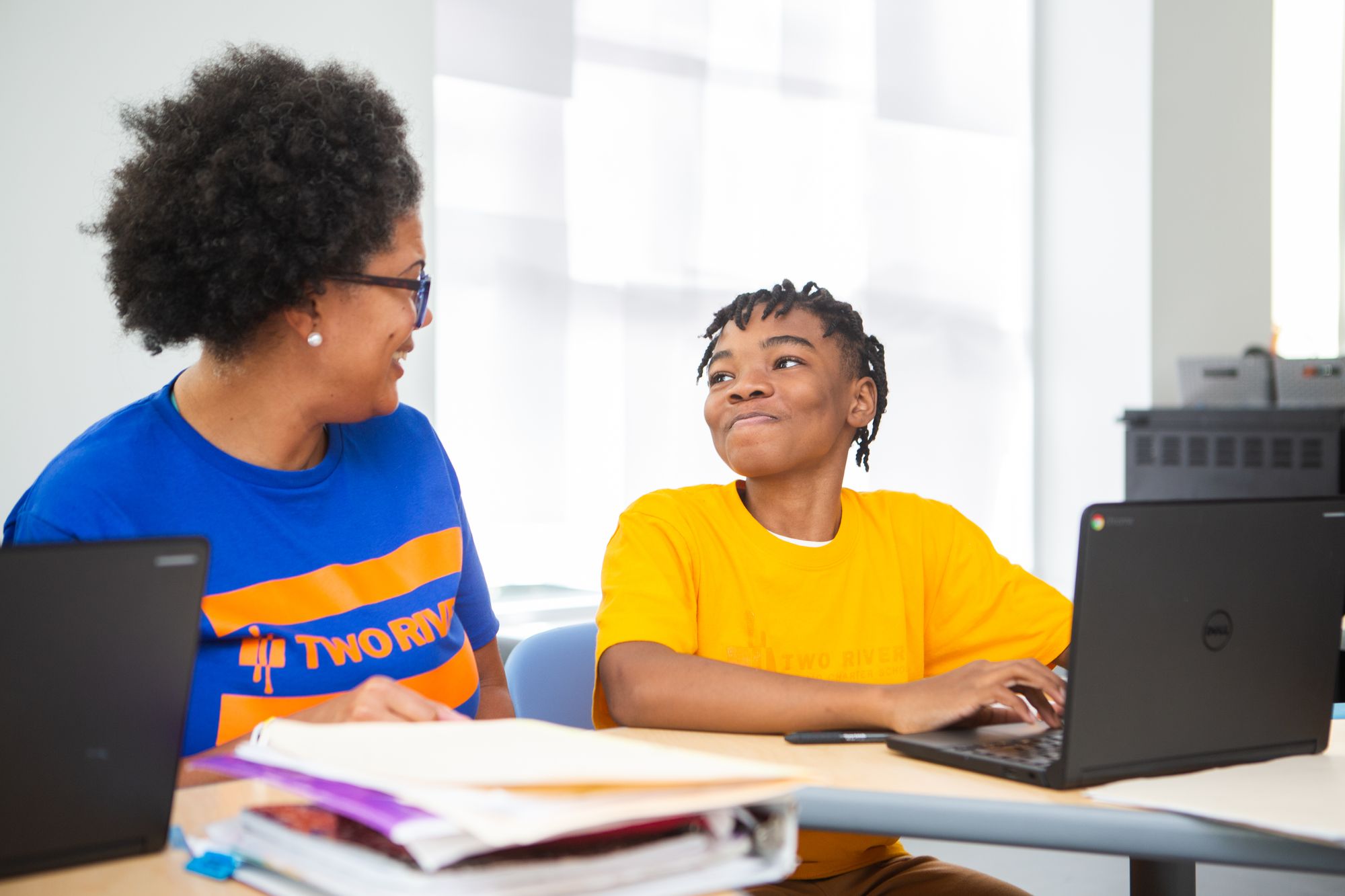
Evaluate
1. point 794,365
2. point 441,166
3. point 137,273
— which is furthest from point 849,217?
point 137,273

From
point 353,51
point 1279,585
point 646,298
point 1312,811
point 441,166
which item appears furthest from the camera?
point 646,298

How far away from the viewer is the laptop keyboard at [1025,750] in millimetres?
1114

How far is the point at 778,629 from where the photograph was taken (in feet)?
5.19

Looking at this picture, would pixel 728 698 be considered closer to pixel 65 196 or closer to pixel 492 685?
pixel 492 685

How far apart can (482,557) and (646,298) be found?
872mm

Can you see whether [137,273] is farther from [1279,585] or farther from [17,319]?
[1279,585]

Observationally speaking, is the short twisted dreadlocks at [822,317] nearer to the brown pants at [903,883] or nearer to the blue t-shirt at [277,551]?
the blue t-shirt at [277,551]

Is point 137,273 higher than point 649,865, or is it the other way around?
point 137,273

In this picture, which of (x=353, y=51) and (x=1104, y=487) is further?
(x=1104, y=487)

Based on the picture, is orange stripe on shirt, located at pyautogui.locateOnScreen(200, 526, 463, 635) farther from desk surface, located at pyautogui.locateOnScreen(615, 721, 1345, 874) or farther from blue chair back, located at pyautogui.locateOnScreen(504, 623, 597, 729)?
desk surface, located at pyautogui.locateOnScreen(615, 721, 1345, 874)

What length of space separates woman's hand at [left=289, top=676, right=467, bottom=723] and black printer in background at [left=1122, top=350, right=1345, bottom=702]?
3025 mm

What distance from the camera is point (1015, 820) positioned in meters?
1.01

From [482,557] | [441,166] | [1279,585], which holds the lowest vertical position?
[482,557]

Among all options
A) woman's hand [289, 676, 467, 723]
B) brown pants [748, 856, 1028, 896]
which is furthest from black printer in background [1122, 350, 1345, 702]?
woman's hand [289, 676, 467, 723]
